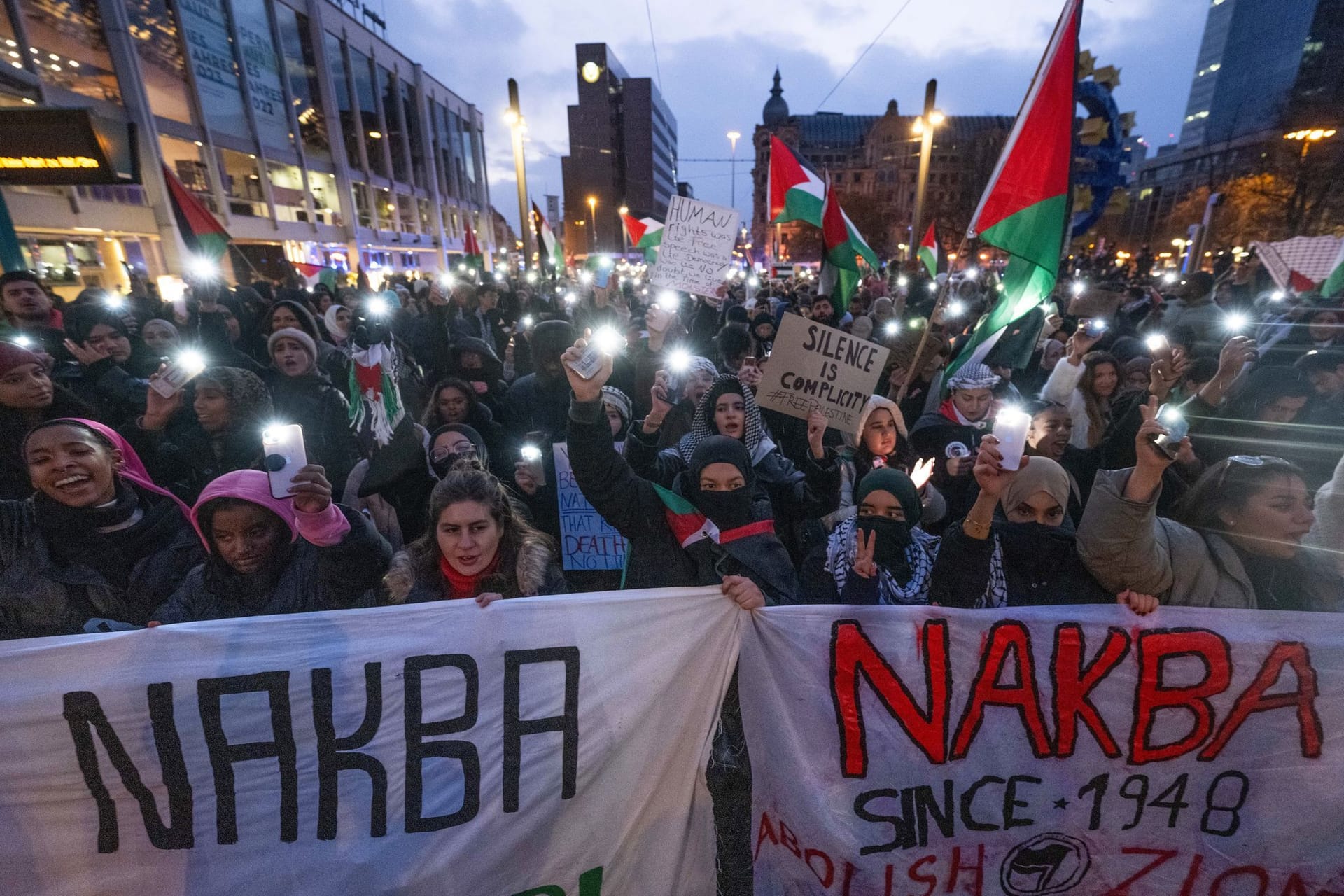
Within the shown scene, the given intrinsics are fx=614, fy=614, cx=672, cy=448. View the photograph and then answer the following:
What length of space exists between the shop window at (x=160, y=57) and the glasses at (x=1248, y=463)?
2478 cm

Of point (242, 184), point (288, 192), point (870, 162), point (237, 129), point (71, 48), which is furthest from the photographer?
point (870, 162)

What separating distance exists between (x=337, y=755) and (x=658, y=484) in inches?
57.2

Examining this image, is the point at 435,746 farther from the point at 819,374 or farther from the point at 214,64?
the point at 214,64

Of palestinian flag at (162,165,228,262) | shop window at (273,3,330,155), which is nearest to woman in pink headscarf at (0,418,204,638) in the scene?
palestinian flag at (162,165,228,262)

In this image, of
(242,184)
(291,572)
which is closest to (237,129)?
(242,184)

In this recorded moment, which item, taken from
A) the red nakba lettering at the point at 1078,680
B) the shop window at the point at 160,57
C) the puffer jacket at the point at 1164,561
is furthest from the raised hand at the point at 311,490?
the shop window at the point at 160,57

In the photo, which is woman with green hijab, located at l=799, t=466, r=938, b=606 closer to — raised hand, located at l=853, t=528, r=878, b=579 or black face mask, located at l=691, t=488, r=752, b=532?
raised hand, located at l=853, t=528, r=878, b=579

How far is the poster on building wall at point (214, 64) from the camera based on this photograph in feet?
63.8

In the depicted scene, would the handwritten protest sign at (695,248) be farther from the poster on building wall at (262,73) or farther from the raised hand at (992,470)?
the poster on building wall at (262,73)

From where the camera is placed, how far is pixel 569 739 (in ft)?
6.17

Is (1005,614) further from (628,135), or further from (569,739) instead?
(628,135)

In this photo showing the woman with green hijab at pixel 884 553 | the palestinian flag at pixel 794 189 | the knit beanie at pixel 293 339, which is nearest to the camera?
the woman with green hijab at pixel 884 553

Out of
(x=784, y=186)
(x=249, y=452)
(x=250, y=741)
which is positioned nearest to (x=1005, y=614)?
(x=250, y=741)

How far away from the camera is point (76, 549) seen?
2.19 meters
